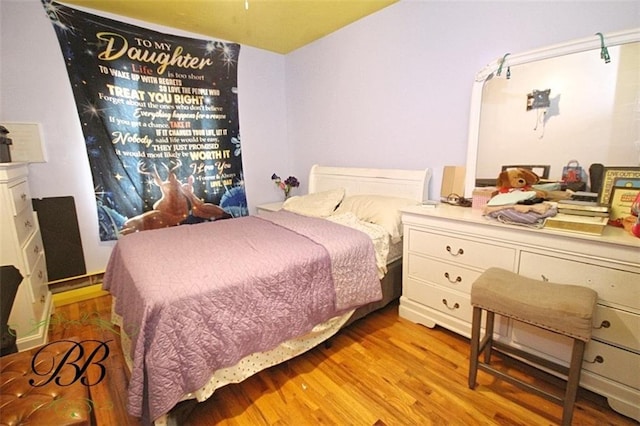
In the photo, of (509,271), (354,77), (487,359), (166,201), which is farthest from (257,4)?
(487,359)

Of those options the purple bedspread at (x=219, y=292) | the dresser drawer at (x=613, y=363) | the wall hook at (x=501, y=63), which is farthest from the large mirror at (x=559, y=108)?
the purple bedspread at (x=219, y=292)

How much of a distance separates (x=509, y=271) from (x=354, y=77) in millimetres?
2227

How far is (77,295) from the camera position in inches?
106

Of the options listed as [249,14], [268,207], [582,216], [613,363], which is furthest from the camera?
[268,207]

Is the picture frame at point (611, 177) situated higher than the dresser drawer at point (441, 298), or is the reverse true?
the picture frame at point (611, 177)

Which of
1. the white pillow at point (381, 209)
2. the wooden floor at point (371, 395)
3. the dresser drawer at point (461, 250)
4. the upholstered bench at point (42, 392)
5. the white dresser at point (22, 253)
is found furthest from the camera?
the white pillow at point (381, 209)

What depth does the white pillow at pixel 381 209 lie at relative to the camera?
2.23 metres

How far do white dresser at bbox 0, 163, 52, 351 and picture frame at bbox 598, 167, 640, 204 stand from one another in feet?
10.3

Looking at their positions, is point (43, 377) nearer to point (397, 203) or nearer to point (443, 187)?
point (397, 203)

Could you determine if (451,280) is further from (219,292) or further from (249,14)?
(249,14)

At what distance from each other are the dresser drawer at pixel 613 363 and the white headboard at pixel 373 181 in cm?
136

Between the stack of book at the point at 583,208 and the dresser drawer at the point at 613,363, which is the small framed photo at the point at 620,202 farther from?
the dresser drawer at the point at 613,363

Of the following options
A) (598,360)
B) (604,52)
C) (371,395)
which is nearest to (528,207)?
(598,360)

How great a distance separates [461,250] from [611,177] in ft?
2.74
